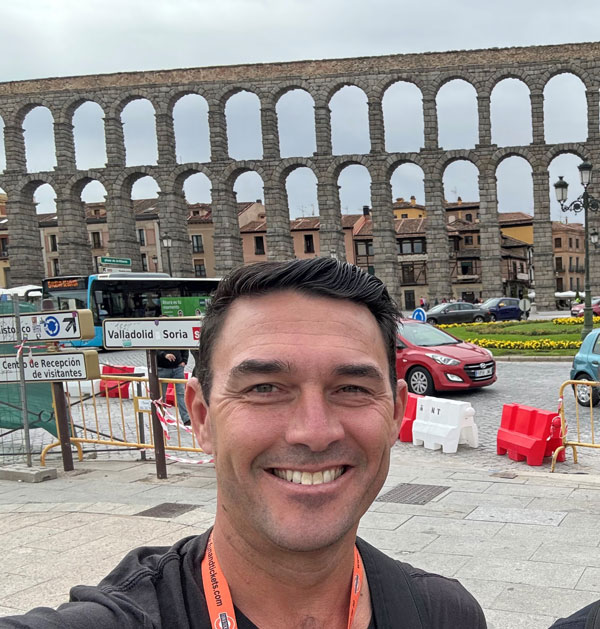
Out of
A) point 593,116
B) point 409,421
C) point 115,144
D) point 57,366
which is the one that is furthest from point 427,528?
point 115,144

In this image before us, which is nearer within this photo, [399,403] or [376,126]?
[399,403]

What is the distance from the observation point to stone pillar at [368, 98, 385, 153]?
50875 mm

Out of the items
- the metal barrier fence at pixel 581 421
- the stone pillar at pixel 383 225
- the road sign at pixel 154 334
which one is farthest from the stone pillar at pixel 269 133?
the road sign at pixel 154 334

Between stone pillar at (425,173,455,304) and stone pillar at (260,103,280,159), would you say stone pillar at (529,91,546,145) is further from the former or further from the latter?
stone pillar at (260,103,280,159)

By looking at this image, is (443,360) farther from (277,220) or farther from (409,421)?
(277,220)

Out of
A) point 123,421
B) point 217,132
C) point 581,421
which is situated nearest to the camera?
point 123,421

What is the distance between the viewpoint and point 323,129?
51.8 metres

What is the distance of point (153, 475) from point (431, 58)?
47864mm

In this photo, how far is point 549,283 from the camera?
158 ft

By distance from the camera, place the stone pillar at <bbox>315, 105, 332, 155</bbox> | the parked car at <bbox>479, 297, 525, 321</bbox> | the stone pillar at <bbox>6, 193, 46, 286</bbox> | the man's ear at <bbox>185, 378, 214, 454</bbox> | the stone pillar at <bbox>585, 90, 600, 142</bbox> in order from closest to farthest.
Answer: the man's ear at <bbox>185, 378, 214, 454</bbox>
the parked car at <bbox>479, 297, 525, 321</bbox>
the stone pillar at <bbox>585, 90, 600, 142</bbox>
the stone pillar at <bbox>315, 105, 332, 155</bbox>
the stone pillar at <bbox>6, 193, 46, 286</bbox>

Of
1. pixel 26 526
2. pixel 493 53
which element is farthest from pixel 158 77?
pixel 26 526

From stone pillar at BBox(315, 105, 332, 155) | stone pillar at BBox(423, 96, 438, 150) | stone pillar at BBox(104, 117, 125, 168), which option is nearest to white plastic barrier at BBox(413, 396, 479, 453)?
stone pillar at BBox(423, 96, 438, 150)

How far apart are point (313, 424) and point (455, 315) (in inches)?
1387

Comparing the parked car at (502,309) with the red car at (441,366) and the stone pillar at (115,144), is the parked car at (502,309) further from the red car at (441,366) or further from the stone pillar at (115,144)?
the stone pillar at (115,144)
